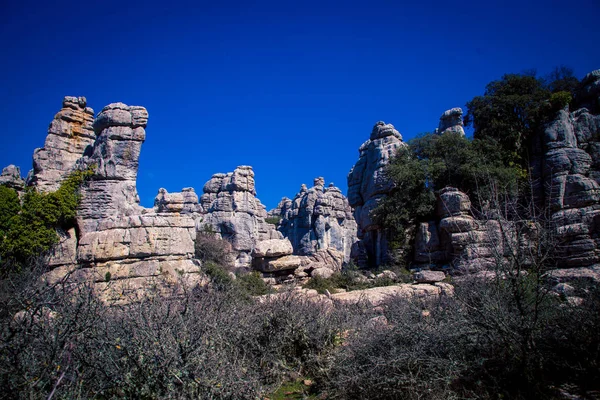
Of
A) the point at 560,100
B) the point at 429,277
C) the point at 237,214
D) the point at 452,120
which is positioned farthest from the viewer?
the point at 237,214

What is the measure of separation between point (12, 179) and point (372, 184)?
752 inches

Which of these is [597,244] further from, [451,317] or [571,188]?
[451,317]

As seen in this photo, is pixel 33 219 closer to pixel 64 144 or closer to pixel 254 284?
pixel 64 144

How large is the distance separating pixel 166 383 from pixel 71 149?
18.4 meters

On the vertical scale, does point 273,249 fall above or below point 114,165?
below

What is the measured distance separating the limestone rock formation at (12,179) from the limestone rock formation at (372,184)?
17832 millimetres

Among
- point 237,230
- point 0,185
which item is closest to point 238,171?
point 237,230

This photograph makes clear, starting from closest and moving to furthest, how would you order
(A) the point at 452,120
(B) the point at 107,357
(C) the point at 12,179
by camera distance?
(B) the point at 107,357
(C) the point at 12,179
(A) the point at 452,120

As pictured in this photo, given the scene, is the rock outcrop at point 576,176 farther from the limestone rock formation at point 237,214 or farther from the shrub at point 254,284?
the limestone rock formation at point 237,214

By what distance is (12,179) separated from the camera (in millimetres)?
16891

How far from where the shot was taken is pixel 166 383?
339 cm

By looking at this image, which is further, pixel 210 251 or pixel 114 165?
pixel 210 251

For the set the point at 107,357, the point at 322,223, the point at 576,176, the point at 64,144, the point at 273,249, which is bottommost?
the point at 107,357

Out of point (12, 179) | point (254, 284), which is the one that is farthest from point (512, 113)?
point (12, 179)
